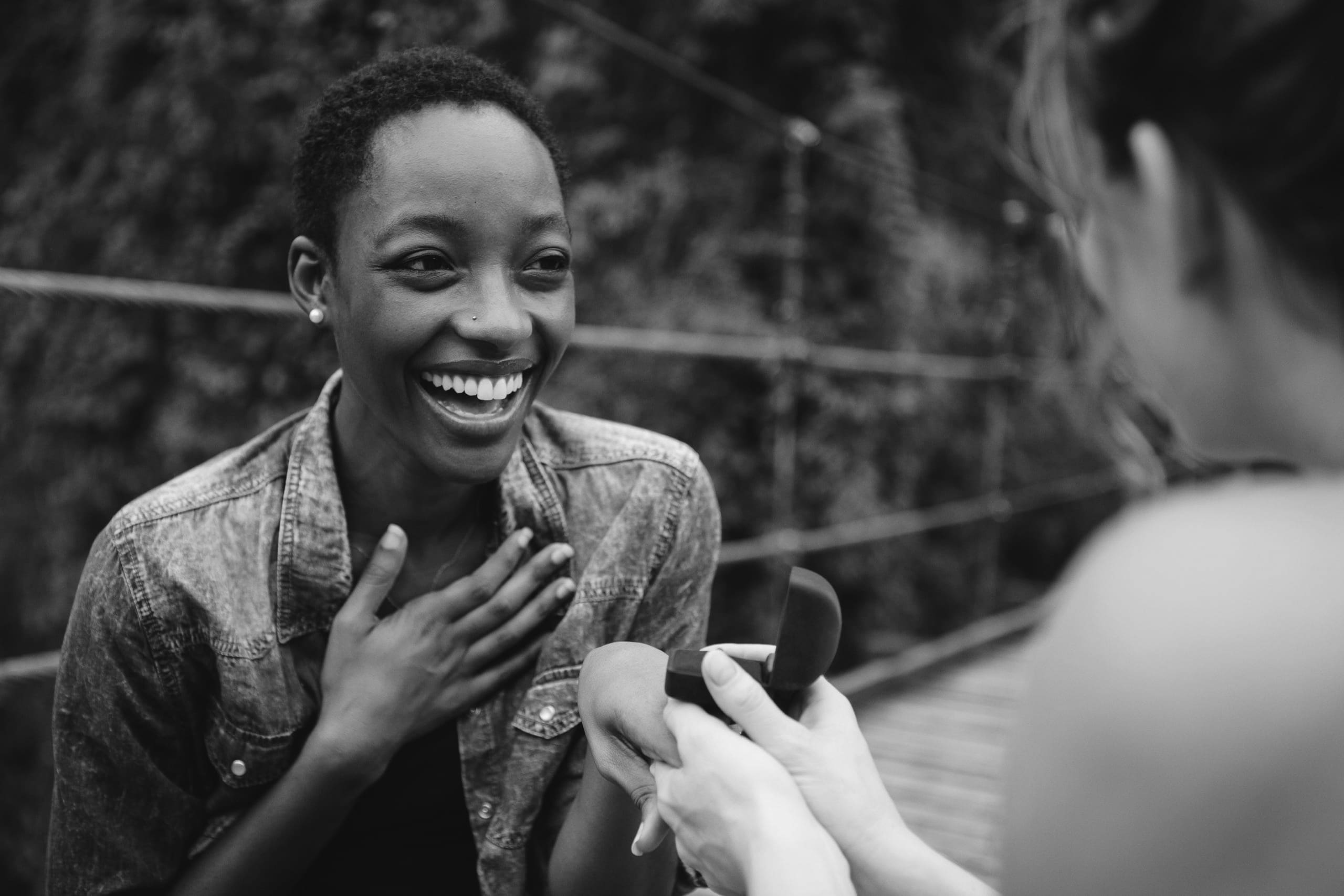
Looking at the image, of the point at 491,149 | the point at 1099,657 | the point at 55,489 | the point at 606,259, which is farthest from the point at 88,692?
the point at 606,259

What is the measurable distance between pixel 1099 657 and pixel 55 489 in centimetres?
362

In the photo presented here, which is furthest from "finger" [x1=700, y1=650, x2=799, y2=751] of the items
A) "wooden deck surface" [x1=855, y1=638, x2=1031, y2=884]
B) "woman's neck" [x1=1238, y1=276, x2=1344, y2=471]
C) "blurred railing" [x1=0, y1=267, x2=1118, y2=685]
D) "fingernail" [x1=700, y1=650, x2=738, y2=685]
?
"wooden deck surface" [x1=855, y1=638, x2=1031, y2=884]

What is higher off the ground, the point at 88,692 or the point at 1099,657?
the point at 1099,657

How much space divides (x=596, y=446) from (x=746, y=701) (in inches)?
24.4

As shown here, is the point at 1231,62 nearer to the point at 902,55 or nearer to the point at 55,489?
the point at 55,489

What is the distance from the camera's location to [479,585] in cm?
136

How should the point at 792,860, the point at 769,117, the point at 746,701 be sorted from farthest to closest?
the point at 769,117 < the point at 746,701 < the point at 792,860

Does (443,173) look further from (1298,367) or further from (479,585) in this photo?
(1298,367)

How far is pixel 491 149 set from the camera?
4.20 ft

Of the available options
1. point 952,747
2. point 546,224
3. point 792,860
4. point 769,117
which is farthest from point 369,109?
point 952,747

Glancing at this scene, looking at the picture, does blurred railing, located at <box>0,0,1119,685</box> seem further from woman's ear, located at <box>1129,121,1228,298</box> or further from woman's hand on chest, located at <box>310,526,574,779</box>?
woman's ear, located at <box>1129,121,1228,298</box>

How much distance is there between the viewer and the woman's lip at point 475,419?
131 cm

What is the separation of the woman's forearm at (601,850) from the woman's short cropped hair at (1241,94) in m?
0.89

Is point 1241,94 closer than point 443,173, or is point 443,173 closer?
point 1241,94
